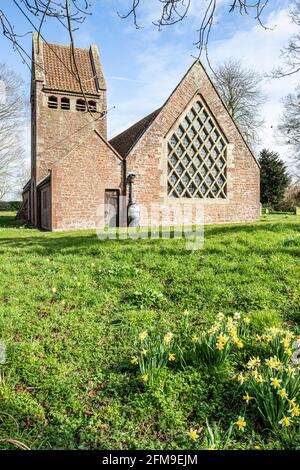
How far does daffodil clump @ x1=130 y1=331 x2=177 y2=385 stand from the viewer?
10.1 ft

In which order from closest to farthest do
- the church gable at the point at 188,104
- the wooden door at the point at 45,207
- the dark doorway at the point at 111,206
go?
1. the wooden door at the point at 45,207
2. the dark doorway at the point at 111,206
3. the church gable at the point at 188,104

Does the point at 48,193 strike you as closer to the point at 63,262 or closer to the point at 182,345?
the point at 63,262

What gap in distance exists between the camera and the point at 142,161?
59.4 ft

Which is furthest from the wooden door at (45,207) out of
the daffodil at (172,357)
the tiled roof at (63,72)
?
the daffodil at (172,357)

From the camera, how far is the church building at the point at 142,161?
1734 centimetres

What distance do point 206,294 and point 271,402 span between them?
7.75 feet

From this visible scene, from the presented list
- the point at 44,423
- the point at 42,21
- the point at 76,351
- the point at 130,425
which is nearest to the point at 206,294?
the point at 76,351

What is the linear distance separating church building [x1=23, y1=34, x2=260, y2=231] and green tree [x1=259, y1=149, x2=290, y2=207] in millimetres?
18653

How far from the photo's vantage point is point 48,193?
17828 mm

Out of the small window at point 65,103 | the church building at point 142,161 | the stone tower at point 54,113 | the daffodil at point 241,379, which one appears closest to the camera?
A: the daffodil at point 241,379

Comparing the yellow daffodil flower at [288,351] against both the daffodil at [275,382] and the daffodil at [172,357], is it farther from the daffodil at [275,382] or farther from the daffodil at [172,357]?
the daffodil at [172,357]

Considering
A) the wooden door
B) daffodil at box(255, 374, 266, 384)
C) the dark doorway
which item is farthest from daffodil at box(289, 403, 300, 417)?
the wooden door

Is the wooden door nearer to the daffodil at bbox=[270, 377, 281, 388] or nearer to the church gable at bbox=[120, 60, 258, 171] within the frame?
the church gable at bbox=[120, 60, 258, 171]

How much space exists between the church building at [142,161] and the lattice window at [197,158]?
0.06 metres
